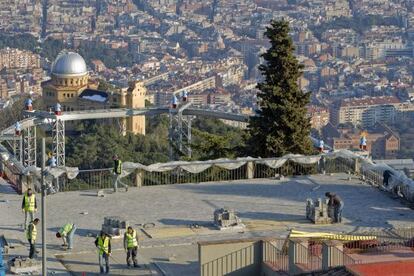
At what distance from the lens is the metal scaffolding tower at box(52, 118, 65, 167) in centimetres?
3026

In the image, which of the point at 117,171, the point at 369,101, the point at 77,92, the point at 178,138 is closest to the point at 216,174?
the point at 117,171

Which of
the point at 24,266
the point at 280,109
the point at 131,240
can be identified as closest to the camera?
the point at 24,266

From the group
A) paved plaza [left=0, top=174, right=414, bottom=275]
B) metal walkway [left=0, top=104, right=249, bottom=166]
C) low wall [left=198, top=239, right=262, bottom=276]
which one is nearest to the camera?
low wall [left=198, top=239, right=262, bottom=276]

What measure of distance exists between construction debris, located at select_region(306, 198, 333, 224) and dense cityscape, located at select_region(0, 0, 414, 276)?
3 centimetres

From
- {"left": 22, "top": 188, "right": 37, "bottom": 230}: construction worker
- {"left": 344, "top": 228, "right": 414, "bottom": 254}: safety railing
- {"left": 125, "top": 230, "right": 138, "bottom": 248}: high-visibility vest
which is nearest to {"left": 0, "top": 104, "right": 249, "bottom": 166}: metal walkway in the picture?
{"left": 22, "top": 188, "right": 37, "bottom": 230}: construction worker

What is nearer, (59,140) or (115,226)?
(115,226)

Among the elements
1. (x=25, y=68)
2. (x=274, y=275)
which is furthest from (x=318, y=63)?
(x=274, y=275)

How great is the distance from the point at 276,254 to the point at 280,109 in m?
9.34

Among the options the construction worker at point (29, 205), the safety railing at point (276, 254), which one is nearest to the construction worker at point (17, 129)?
the construction worker at point (29, 205)

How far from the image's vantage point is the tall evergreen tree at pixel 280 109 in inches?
954

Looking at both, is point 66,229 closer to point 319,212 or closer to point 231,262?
point 231,262

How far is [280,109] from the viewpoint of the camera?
24453 millimetres

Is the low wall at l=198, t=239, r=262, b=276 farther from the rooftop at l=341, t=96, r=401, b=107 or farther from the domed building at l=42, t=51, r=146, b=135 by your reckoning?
the rooftop at l=341, t=96, r=401, b=107

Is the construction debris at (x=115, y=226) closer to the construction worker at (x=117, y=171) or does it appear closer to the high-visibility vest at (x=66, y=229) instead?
the high-visibility vest at (x=66, y=229)
